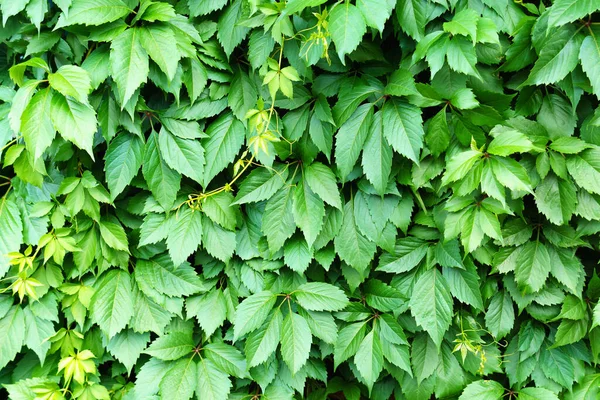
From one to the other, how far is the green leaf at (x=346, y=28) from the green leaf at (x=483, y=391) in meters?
1.18

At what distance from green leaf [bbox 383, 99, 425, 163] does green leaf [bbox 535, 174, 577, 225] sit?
431 mm

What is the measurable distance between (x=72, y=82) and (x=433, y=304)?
1.28m

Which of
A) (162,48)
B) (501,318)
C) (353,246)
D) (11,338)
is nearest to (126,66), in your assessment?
(162,48)

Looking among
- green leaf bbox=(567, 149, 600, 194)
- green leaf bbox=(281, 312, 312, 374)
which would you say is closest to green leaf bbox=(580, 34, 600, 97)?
green leaf bbox=(567, 149, 600, 194)

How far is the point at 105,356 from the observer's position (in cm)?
174

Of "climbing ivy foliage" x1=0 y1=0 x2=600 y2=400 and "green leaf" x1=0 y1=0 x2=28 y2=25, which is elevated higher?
"green leaf" x1=0 y1=0 x2=28 y2=25

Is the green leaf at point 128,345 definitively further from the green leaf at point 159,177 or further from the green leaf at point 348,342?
the green leaf at point 348,342

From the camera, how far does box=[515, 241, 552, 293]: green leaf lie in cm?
156

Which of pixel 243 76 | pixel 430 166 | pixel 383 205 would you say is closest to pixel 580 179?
pixel 430 166

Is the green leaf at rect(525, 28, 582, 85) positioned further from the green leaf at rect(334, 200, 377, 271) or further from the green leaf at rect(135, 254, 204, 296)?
the green leaf at rect(135, 254, 204, 296)

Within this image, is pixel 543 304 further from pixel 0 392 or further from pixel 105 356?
pixel 0 392

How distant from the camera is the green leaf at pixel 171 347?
5.28 feet

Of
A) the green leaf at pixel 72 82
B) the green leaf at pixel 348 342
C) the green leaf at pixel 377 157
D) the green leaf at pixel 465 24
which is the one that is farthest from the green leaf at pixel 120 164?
the green leaf at pixel 465 24

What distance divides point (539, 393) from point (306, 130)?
1.17 meters
